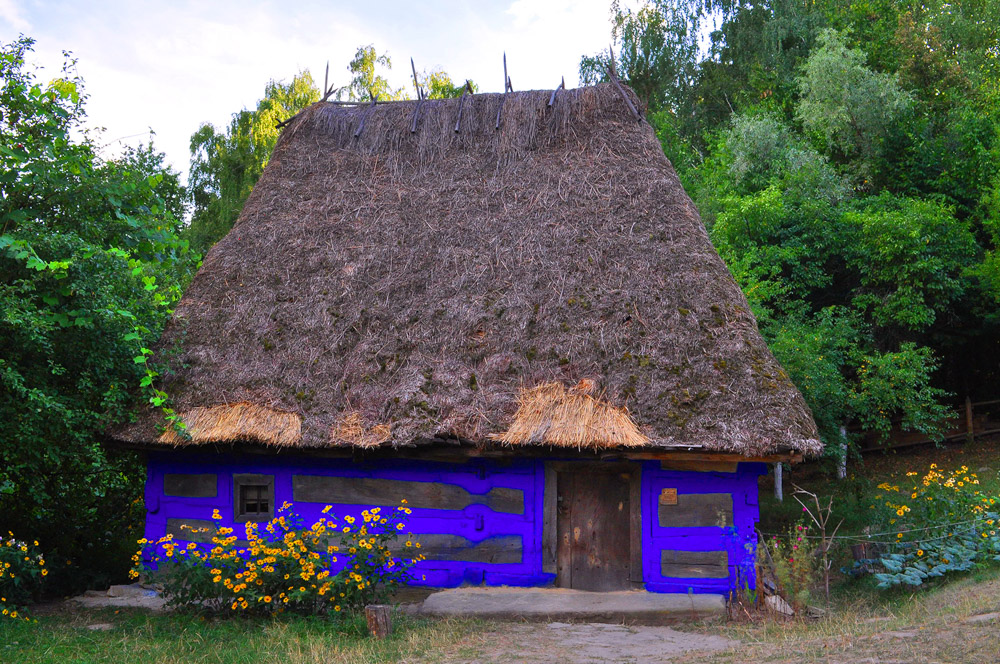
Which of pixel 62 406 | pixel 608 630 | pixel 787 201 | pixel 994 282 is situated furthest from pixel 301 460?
pixel 994 282

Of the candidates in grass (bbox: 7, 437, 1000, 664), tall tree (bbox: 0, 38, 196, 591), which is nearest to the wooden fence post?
grass (bbox: 7, 437, 1000, 664)

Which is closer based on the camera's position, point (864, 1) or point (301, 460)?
point (301, 460)

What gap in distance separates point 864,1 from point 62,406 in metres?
26.9

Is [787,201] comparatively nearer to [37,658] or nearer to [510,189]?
[510,189]

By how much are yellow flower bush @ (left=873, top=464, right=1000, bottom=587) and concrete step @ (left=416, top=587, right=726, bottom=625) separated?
230 centimetres

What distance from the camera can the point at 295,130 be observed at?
1296 cm

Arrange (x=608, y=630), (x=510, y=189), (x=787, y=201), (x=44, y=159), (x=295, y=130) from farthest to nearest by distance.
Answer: (x=787, y=201) < (x=295, y=130) < (x=510, y=189) < (x=44, y=159) < (x=608, y=630)

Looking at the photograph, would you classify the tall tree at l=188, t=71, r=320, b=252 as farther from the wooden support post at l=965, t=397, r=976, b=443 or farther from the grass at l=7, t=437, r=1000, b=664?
the wooden support post at l=965, t=397, r=976, b=443

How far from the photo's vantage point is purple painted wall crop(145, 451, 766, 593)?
886 cm

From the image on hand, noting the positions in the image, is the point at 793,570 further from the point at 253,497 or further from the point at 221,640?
the point at 253,497

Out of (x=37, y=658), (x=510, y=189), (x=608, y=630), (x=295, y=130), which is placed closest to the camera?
(x=37, y=658)

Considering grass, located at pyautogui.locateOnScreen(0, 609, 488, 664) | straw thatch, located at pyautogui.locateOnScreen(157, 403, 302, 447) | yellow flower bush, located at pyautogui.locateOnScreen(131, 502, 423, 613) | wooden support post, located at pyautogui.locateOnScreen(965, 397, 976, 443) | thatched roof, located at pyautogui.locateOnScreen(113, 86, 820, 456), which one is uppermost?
thatched roof, located at pyautogui.locateOnScreen(113, 86, 820, 456)

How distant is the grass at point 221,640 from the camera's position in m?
6.59

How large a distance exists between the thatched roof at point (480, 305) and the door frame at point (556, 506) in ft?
2.91
